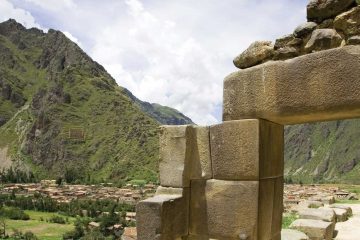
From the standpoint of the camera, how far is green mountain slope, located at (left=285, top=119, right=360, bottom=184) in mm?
101137

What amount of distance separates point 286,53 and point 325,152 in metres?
121

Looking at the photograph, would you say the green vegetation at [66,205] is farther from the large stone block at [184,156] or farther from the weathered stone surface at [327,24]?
the weathered stone surface at [327,24]

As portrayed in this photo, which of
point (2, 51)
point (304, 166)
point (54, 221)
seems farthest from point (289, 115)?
point (2, 51)

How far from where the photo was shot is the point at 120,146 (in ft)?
400

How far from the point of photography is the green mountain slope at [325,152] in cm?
10114

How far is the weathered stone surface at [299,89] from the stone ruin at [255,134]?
0.4 inches

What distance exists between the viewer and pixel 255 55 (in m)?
4.82

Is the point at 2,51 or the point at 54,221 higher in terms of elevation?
the point at 2,51

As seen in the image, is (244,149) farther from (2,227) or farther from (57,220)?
(2,227)

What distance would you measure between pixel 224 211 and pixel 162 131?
1325 mm

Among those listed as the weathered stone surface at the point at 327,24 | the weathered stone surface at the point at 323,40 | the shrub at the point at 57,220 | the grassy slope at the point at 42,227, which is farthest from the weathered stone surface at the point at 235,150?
the shrub at the point at 57,220

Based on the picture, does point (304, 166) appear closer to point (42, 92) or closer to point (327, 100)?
point (42, 92)

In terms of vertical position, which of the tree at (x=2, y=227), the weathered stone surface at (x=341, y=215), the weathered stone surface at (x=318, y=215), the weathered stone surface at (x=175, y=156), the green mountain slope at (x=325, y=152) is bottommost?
the tree at (x=2, y=227)

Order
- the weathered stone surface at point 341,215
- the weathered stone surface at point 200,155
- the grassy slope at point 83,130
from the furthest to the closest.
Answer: the grassy slope at point 83,130 < the weathered stone surface at point 341,215 < the weathered stone surface at point 200,155
